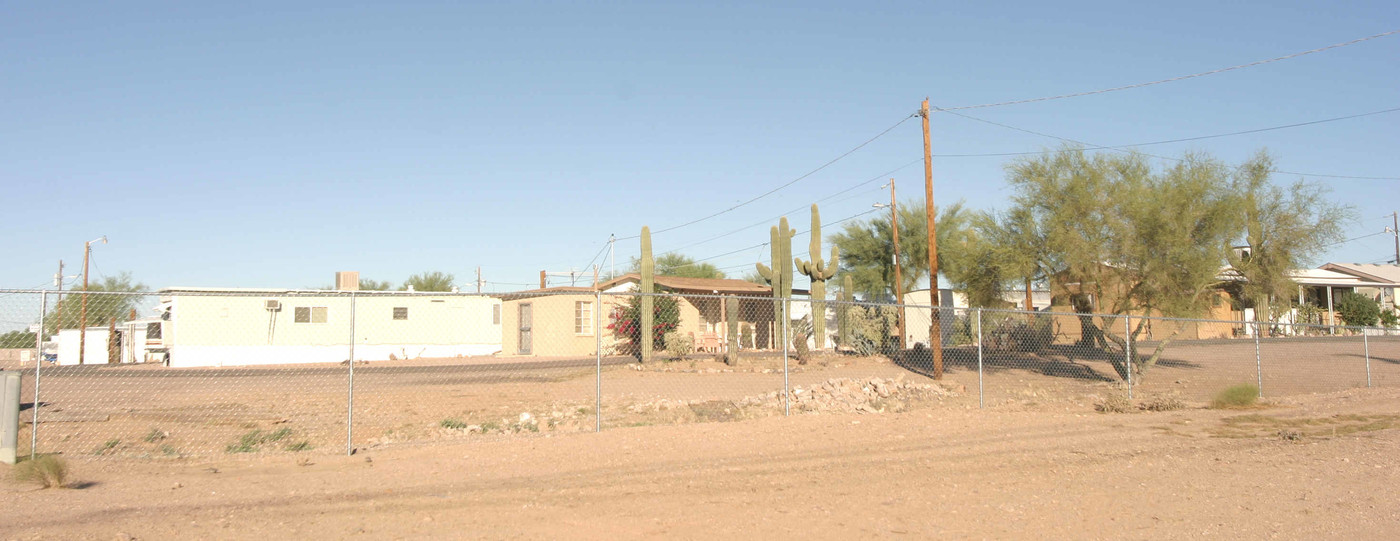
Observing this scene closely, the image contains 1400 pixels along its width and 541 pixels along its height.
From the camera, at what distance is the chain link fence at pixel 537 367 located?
11.4 m

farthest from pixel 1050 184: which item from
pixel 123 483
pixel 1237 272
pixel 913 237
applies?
pixel 913 237

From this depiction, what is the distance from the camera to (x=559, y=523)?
20.9 ft

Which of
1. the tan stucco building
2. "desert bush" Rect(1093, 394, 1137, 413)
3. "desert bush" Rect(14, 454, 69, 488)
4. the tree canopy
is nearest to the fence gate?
the tan stucco building

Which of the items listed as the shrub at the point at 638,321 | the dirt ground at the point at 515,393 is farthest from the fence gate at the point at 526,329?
the dirt ground at the point at 515,393

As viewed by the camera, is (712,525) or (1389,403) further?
(1389,403)

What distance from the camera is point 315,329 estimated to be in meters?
29.9

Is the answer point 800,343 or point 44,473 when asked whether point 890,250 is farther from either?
point 44,473

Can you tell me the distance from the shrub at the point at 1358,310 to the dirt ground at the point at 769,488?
34070 millimetres

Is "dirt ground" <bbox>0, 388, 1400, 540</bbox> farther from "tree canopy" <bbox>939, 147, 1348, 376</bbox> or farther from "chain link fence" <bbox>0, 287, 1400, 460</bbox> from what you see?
"tree canopy" <bbox>939, 147, 1348, 376</bbox>

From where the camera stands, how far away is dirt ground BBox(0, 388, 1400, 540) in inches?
246

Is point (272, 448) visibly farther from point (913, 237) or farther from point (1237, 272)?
point (913, 237)

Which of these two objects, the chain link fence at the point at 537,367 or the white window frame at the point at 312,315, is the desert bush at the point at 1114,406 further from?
the white window frame at the point at 312,315

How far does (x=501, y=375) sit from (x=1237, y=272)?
54.6 feet

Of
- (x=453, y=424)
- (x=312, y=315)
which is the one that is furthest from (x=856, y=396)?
(x=312, y=315)
